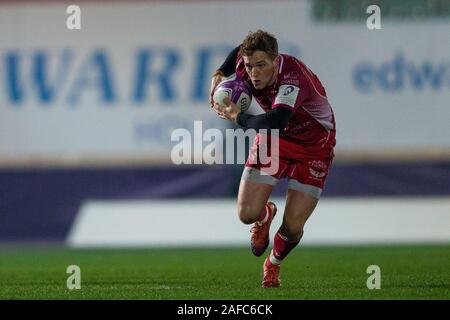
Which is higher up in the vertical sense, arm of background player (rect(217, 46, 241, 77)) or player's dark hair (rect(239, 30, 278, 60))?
player's dark hair (rect(239, 30, 278, 60))

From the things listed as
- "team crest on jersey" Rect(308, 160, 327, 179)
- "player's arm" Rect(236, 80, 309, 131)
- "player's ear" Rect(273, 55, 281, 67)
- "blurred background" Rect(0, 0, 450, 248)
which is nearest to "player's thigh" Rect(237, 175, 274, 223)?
"team crest on jersey" Rect(308, 160, 327, 179)

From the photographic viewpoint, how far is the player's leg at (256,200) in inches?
355

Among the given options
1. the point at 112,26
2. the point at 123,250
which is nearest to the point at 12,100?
Answer: the point at 112,26

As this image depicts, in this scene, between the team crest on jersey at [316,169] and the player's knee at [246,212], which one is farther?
the team crest on jersey at [316,169]

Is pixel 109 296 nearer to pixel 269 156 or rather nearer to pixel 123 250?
pixel 269 156

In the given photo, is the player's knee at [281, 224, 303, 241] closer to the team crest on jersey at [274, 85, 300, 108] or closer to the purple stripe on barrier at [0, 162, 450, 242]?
the team crest on jersey at [274, 85, 300, 108]

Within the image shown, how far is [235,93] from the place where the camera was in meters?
8.86

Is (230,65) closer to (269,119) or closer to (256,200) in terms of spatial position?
(269,119)

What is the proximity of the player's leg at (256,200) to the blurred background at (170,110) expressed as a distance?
5.42 metres

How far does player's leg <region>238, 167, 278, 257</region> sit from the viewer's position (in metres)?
9.02

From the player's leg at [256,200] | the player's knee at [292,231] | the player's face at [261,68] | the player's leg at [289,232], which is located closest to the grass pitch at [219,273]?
the player's leg at [289,232]

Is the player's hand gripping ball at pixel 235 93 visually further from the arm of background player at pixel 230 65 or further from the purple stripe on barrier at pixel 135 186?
the purple stripe on barrier at pixel 135 186

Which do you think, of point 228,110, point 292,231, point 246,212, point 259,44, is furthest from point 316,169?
point 259,44

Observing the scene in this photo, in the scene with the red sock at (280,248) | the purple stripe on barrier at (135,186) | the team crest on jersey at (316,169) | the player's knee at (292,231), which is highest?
the team crest on jersey at (316,169)
